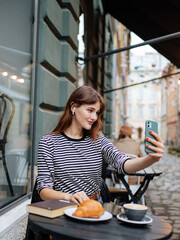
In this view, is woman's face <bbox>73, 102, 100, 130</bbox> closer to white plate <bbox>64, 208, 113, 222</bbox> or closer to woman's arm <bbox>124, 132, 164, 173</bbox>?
woman's arm <bbox>124, 132, 164, 173</bbox>

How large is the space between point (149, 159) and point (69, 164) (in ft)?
1.92

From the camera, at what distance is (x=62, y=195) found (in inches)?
74.4

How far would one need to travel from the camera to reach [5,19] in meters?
3.02

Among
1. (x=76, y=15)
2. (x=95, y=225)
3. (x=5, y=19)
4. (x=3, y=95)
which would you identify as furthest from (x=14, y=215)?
(x=76, y=15)

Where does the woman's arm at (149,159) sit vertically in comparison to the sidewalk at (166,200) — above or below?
above

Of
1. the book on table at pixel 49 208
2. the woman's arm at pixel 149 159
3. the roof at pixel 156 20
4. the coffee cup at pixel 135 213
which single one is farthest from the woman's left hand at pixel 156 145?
the roof at pixel 156 20

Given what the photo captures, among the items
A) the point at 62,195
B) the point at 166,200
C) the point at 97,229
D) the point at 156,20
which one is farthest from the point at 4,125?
the point at 166,200

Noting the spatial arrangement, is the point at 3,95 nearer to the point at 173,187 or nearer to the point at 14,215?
the point at 14,215

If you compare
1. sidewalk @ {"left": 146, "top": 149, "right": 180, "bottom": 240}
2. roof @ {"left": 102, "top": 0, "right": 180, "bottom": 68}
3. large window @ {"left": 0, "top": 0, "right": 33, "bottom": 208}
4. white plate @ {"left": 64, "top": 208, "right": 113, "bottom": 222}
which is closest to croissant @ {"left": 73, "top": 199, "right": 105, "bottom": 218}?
white plate @ {"left": 64, "top": 208, "right": 113, "bottom": 222}

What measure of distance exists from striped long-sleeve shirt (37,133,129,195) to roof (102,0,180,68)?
Answer: 12.7 ft

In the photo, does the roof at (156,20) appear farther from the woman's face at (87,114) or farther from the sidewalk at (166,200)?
the woman's face at (87,114)

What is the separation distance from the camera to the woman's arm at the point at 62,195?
177 centimetres

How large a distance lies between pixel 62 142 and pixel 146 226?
935mm

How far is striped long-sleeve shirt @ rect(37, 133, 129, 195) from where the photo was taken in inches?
82.1
